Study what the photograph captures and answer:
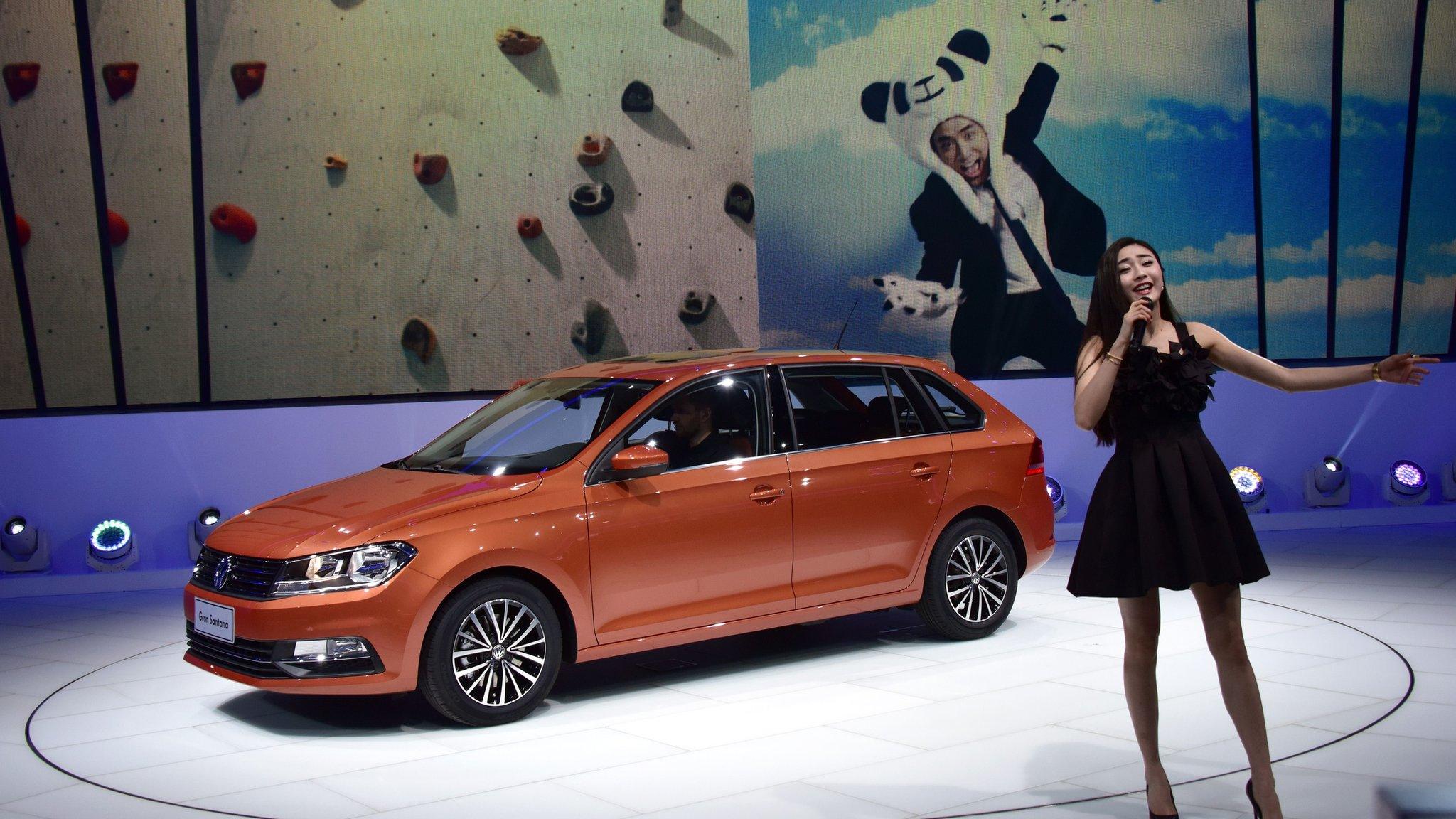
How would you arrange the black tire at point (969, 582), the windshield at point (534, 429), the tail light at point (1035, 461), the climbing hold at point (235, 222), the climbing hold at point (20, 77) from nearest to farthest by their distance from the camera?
the windshield at point (534, 429)
the black tire at point (969, 582)
the tail light at point (1035, 461)
the climbing hold at point (20, 77)
the climbing hold at point (235, 222)

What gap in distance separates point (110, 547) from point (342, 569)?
4854mm

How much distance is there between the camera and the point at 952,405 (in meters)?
6.46

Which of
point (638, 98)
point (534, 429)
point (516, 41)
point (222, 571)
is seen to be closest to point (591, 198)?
point (638, 98)

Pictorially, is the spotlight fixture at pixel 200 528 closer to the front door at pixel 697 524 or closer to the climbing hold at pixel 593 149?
the climbing hold at pixel 593 149

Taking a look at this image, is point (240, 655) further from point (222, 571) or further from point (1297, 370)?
point (1297, 370)

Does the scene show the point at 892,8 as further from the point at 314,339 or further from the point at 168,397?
the point at 168,397

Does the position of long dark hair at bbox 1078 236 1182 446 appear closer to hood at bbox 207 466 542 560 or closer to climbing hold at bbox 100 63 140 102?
hood at bbox 207 466 542 560

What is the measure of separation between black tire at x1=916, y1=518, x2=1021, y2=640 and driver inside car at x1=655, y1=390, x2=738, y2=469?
125cm

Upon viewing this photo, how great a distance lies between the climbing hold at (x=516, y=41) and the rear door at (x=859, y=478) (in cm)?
478

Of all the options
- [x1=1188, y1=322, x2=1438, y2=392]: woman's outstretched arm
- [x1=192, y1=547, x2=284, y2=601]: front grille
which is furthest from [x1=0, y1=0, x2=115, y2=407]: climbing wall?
[x1=1188, y1=322, x2=1438, y2=392]: woman's outstretched arm

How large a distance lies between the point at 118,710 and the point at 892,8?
25.3 ft

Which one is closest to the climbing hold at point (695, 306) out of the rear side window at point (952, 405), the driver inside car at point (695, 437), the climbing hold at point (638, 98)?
the climbing hold at point (638, 98)

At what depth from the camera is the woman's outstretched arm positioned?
346 cm

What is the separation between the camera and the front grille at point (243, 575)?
4924 mm
